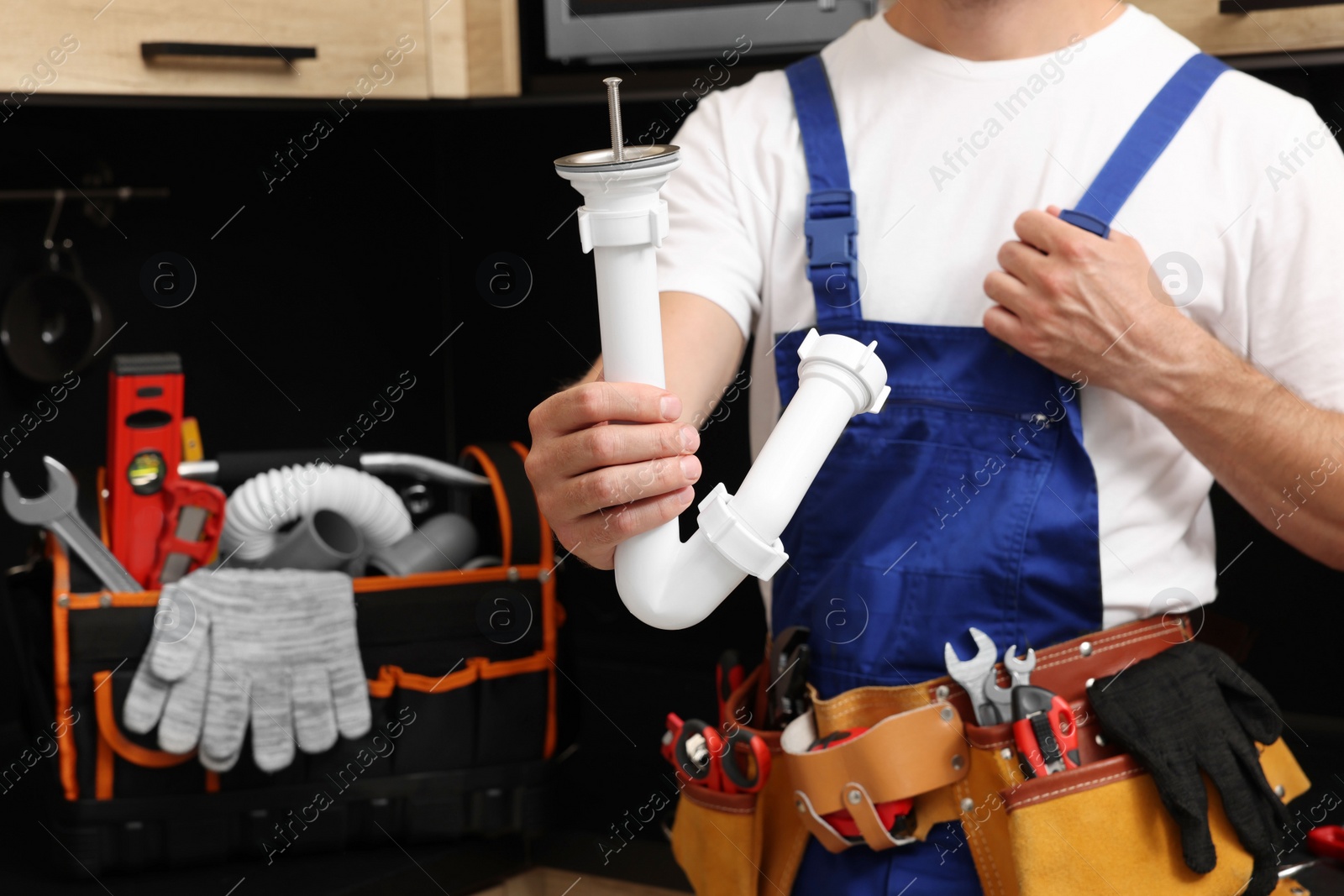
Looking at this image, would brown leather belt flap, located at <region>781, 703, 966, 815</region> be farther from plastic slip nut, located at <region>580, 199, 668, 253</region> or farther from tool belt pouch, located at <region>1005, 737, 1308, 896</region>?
plastic slip nut, located at <region>580, 199, 668, 253</region>

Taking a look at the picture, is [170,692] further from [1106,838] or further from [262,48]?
[1106,838]

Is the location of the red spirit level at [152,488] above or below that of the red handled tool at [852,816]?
above

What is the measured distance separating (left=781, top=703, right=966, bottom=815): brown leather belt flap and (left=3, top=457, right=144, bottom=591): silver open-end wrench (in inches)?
23.8

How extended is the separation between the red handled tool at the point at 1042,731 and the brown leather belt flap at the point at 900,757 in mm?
40

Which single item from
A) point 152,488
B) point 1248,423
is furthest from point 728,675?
point 152,488

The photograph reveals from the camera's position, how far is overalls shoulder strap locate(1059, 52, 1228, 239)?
2.67 feet

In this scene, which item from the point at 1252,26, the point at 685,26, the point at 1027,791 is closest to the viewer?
the point at 1027,791

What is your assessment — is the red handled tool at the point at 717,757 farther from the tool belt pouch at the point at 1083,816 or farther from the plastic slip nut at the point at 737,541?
the plastic slip nut at the point at 737,541

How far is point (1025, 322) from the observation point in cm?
80

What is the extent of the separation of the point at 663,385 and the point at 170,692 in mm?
663

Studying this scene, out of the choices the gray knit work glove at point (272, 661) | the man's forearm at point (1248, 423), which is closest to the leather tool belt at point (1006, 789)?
the man's forearm at point (1248, 423)

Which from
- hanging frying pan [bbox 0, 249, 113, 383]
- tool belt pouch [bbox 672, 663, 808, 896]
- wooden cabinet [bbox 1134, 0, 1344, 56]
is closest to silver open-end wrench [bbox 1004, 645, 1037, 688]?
tool belt pouch [bbox 672, 663, 808, 896]

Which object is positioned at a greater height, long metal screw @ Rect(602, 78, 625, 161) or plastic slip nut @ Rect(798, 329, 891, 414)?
long metal screw @ Rect(602, 78, 625, 161)

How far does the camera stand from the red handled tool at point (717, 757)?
87 centimetres
